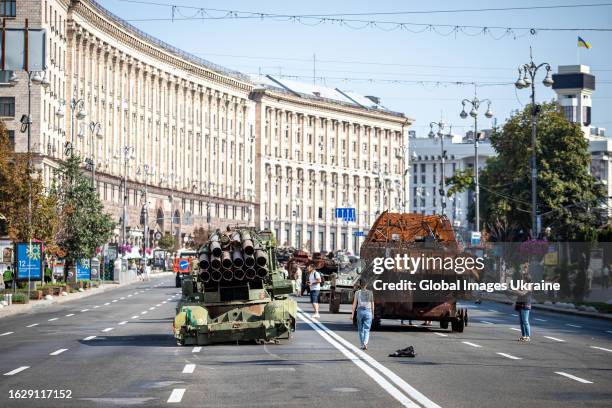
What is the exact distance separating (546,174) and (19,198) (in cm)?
5161

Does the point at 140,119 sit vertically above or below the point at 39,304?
above

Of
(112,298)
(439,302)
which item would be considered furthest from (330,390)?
(112,298)

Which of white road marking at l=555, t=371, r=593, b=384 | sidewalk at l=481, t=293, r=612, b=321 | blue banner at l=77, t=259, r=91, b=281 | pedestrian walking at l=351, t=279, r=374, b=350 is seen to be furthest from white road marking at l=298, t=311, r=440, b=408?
blue banner at l=77, t=259, r=91, b=281

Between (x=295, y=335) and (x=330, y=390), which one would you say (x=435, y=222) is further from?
(x=330, y=390)

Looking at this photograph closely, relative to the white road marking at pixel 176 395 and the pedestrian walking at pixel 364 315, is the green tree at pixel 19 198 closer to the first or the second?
the pedestrian walking at pixel 364 315

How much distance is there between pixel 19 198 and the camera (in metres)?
74.3

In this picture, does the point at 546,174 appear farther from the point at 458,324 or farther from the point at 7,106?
the point at 458,324

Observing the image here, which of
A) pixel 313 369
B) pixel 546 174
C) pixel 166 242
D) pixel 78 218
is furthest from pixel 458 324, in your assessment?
pixel 166 242

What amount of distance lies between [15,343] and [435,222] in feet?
52.6

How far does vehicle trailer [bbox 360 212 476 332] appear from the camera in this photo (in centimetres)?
4025

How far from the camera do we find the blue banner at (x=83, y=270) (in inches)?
3610

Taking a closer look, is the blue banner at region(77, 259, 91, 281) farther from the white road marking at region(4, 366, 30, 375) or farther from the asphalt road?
the white road marking at region(4, 366, 30, 375)

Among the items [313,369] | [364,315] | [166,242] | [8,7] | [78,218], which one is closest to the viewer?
[313,369]

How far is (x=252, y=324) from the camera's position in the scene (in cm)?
3347
